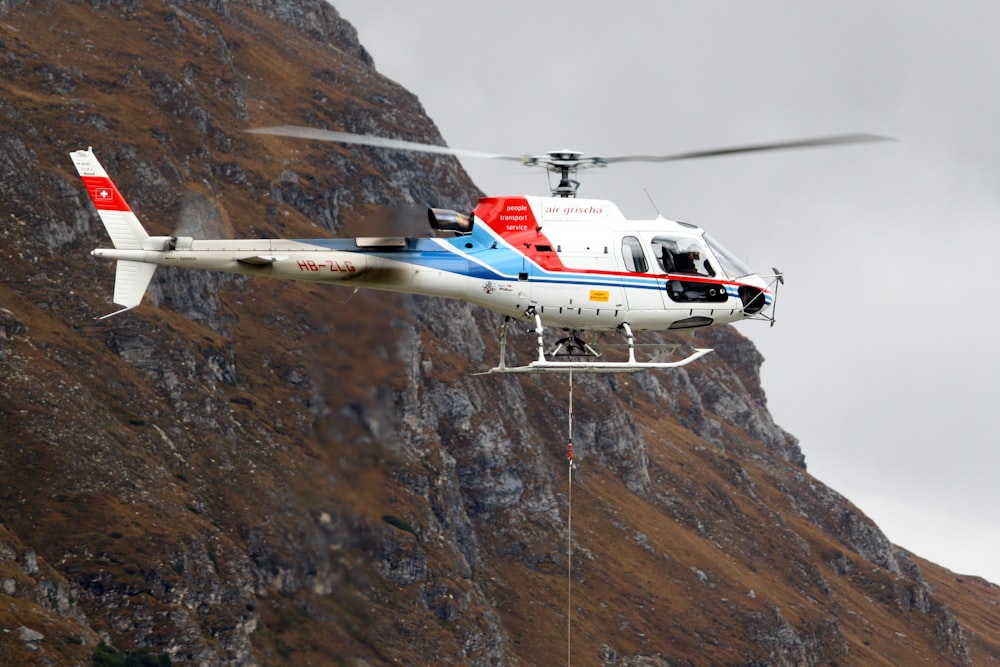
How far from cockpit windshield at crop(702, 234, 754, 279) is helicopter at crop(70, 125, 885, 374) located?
0.16 metres

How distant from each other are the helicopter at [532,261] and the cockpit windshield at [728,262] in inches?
6.4

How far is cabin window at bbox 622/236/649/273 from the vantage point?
55750mm

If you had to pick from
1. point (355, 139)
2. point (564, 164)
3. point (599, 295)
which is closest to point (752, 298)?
point (599, 295)

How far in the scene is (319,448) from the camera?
198ft

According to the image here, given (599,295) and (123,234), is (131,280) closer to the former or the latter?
(123,234)

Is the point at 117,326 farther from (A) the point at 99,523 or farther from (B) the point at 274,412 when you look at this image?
(A) the point at 99,523

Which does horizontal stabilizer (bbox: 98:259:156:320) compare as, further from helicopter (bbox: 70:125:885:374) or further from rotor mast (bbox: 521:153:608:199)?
rotor mast (bbox: 521:153:608:199)

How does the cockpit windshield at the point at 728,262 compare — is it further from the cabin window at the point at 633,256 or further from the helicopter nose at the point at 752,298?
the cabin window at the point at 633,256

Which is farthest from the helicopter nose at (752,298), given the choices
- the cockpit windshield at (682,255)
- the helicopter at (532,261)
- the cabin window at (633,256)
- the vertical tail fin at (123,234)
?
the vertical tail fin at (123,234)

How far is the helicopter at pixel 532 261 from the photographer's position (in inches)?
2108

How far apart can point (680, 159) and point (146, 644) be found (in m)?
122

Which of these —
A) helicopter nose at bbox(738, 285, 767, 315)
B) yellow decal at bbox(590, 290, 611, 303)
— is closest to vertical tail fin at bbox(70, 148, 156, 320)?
yellow decal at bbox(590, 290, 611, 303)

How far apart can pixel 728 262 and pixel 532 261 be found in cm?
742

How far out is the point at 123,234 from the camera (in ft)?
177
